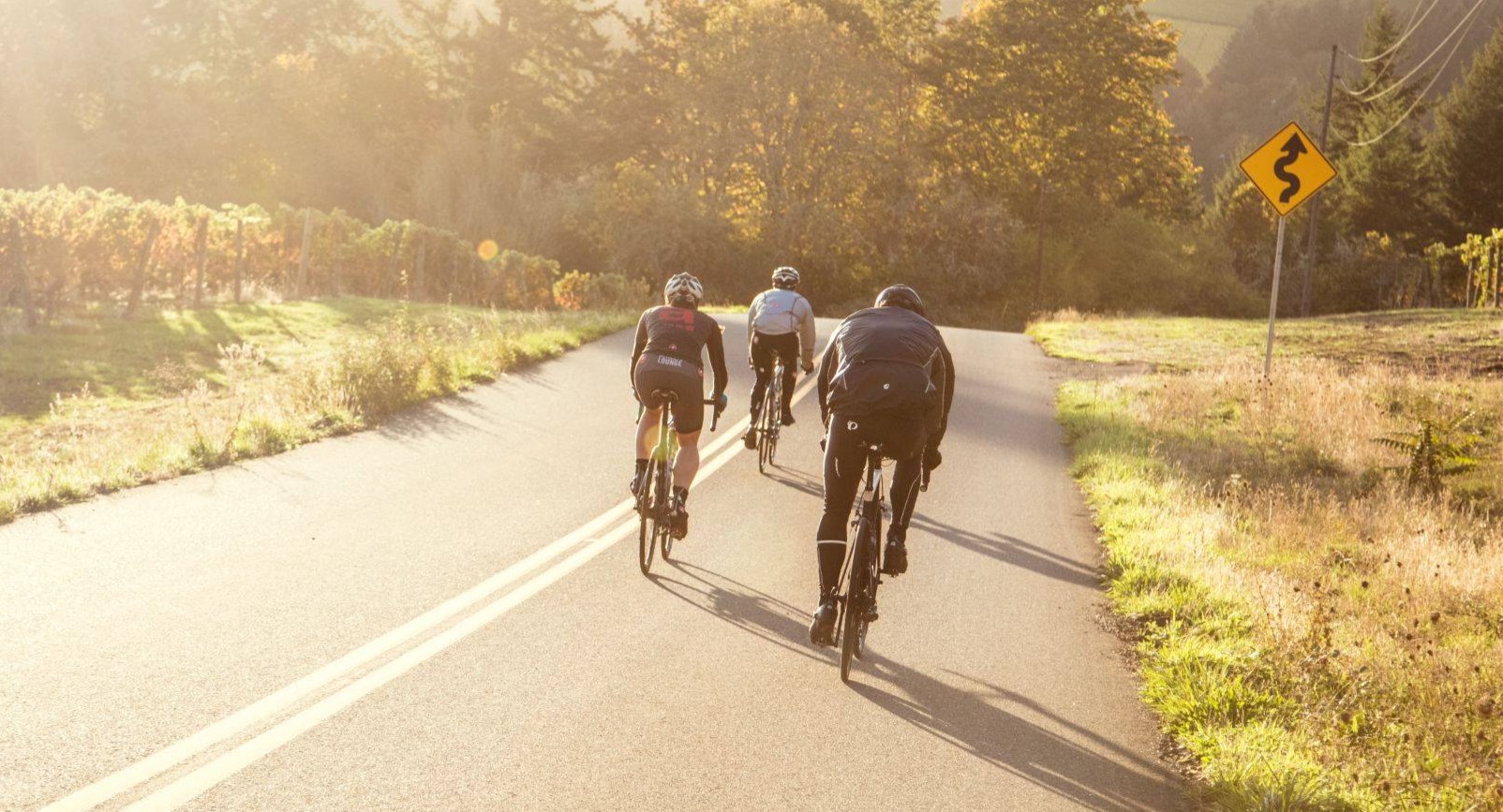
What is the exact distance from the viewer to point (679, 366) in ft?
29.5

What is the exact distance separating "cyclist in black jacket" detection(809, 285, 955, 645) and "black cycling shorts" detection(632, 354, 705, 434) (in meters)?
1.94

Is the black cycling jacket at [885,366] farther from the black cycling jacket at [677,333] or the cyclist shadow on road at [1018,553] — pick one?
the cyclist shadow on road at [1018,553]

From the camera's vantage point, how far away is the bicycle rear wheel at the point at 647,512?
28.6ft

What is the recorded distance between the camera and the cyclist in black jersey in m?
8.99

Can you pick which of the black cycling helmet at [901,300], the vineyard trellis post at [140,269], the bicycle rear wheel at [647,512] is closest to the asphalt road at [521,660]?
the bicycle rear wheel at [647,512]

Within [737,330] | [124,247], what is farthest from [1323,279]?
[124,247]

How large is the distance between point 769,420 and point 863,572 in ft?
21.7

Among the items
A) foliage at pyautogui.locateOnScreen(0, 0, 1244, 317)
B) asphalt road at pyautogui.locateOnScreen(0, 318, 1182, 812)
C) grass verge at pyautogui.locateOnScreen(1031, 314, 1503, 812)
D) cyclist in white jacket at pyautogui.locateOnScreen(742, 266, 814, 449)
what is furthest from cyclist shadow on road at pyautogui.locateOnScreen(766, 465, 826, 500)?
foliage at pyautogui.locateOnScreen(0, 0, 1244, 317)

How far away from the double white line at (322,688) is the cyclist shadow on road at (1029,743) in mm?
2229

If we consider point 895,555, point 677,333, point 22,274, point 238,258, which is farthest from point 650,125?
point 895,555

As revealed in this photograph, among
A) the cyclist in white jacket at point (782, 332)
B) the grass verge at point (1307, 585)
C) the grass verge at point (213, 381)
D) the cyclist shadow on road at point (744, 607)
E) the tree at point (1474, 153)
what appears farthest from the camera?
the tree at point (1474, 153)

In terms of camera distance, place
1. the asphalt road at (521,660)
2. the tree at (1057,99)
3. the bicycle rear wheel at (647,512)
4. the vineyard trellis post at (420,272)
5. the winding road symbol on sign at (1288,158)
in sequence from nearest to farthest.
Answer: the asphalt road at (521,660)
the bicycle rear wheel at (647,512)
the winding road symbol on sign at (1288,158)
the vineyard trellis post at (420,272)
the tree at (1057,99)

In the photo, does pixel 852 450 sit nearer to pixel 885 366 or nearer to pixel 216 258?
pixel 885 366

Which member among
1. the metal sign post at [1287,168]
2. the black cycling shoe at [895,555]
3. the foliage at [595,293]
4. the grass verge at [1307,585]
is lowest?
A: the grass verge at [1307,585]
